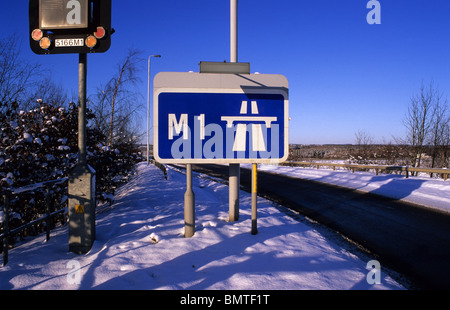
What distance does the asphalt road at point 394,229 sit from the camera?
13.1ft

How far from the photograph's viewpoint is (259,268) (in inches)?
138

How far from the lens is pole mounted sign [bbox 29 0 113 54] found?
395cm

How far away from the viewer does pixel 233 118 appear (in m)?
4.54

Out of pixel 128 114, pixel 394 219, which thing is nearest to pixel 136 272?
A: pixel 394 219

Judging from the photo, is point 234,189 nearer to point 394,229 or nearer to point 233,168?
point 233,168

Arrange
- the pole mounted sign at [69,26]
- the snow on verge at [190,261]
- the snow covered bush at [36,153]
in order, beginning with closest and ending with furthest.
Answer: the snow on verge at [190,261]
the pole mounted sign at [69,26]
the snow covered bush at [36,153]

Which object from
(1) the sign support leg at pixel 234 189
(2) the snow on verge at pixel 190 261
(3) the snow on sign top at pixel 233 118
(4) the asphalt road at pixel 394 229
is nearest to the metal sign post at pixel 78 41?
(2) the snow on verge at pixel 190 261

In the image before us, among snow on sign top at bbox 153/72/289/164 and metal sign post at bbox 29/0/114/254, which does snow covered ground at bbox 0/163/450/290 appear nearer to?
metal sign post at bbox 29/0/114/254

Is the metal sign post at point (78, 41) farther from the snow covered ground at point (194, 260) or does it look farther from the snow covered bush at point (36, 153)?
the snow covered bush at point (36, 153)

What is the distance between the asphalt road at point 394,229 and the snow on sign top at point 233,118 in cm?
255

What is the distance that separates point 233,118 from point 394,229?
4645mm

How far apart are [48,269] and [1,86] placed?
273 inches

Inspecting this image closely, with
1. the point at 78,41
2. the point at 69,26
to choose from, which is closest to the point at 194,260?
the point at 78,41

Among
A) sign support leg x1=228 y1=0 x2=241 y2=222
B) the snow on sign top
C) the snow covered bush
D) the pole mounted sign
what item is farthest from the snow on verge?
the pole mounted sign
